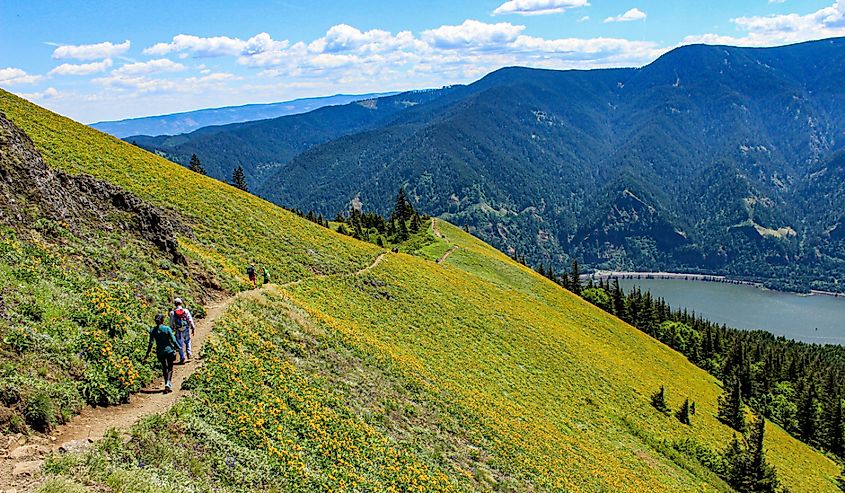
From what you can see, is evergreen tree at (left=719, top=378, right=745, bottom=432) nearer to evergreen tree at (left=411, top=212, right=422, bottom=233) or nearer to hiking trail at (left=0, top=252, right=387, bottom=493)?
hiking trail at (left=0, top=252, right=387, bottom=493)

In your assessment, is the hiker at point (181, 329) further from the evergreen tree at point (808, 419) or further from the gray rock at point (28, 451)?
the evergreen tree at point (808, 419)

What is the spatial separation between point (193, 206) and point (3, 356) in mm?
34486

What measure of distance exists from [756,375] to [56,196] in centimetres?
12461

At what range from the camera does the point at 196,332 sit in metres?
22.1

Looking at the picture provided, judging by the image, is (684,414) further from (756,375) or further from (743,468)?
(756,375)

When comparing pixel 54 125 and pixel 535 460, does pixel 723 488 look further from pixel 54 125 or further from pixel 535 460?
pixel 54 125

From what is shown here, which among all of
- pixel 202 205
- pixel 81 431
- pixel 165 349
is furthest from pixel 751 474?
pixel 202 205

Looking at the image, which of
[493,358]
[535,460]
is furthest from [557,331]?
[535,460]

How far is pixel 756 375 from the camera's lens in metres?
107

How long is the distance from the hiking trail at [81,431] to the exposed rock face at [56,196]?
31.6 ft

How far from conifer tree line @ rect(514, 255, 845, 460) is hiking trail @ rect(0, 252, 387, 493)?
67.1 metres

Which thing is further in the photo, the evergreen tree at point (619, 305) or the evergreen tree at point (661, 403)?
the evergreen tree at point (619, 305)

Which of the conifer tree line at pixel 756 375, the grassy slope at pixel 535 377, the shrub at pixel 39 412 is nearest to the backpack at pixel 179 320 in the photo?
the shrub at pixel 39 412

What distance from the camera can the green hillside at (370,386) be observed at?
15.3 m
